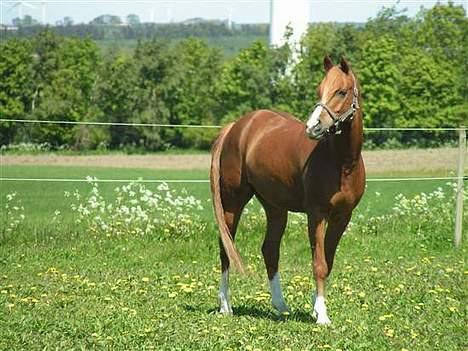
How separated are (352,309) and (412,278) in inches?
72.4

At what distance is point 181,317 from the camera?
731 centimetres

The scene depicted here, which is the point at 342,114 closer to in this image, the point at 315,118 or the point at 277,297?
the point at 315,118

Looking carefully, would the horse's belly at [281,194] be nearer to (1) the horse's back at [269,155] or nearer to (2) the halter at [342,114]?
(1) the horse's back at [269,155]

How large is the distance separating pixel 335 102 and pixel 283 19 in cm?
4619

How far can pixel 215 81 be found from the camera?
176 feet

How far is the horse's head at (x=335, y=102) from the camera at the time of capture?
6.50 m

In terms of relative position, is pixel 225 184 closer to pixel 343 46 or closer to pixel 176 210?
pixel 176 210

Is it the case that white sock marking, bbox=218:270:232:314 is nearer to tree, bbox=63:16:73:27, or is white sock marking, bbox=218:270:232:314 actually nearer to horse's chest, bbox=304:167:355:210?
horse's chest, bbox=304:167:355:210

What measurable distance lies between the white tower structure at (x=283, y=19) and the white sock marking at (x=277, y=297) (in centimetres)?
4450

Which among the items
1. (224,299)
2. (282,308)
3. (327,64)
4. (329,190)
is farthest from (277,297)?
(327,64)

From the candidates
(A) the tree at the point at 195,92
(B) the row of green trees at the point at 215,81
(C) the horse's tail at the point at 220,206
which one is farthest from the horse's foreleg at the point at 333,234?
(A) the tree at the point at 195,92

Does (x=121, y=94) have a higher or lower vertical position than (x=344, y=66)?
lower

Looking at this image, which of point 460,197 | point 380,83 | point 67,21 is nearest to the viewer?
point 460,197

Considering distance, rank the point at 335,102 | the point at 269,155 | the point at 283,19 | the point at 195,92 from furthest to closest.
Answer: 1. the point at 195,92
2. the point at 283,19
3. the point at 269,155
4. the point at 335,102
